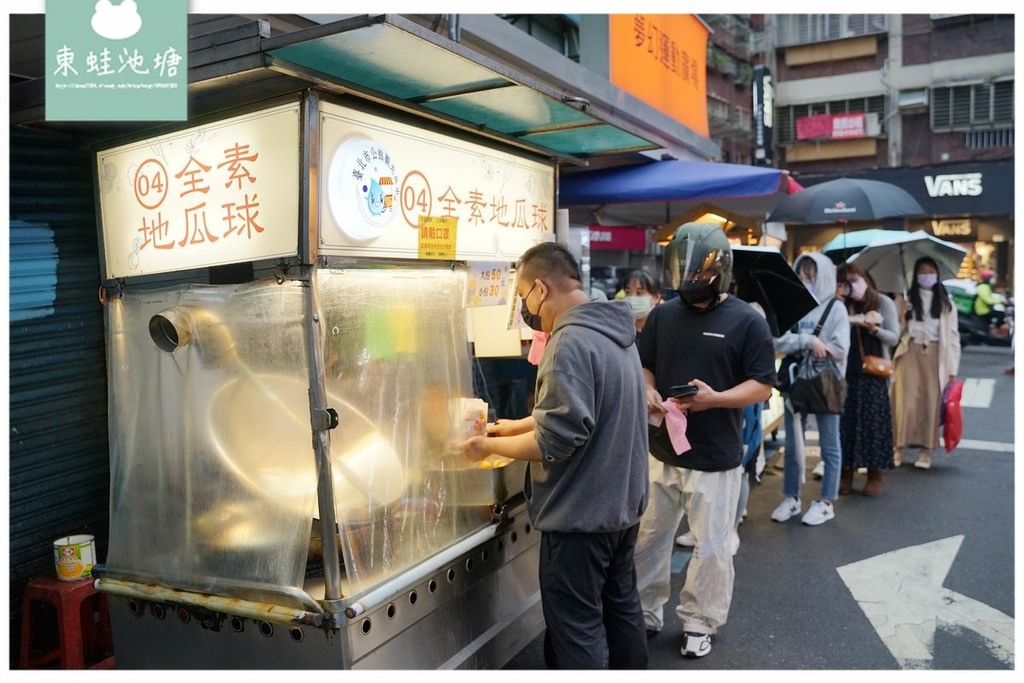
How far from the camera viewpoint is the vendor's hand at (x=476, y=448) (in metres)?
3.54

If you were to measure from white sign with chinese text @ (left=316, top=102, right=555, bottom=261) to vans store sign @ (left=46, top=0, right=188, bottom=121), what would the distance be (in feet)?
1.84

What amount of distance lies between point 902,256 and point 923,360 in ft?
3.31

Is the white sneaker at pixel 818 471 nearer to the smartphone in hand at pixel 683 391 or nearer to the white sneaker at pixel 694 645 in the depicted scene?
the white sneaker at pixel 694 645

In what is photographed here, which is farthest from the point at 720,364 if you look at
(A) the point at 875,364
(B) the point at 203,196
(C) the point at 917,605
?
(A) the point at 875,364

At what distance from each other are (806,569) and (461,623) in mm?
2688

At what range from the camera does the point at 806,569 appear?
5234 millimetres

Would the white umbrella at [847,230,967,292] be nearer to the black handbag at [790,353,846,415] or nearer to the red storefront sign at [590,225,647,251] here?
the black handbag at [790,353,846,415]

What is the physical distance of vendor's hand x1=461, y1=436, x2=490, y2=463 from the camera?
11.6ft

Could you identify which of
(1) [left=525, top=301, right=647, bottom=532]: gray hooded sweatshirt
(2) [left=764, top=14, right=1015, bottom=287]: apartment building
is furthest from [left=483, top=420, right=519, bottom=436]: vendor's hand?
(2) [left=764, top=14, right=1015, bottom=287]: apartment building

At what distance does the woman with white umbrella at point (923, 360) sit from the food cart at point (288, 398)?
18.3ft

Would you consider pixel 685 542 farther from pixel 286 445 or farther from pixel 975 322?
pixel 975 322

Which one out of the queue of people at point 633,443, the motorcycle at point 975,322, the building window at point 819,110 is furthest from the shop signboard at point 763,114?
the queue of people at point 633,443
